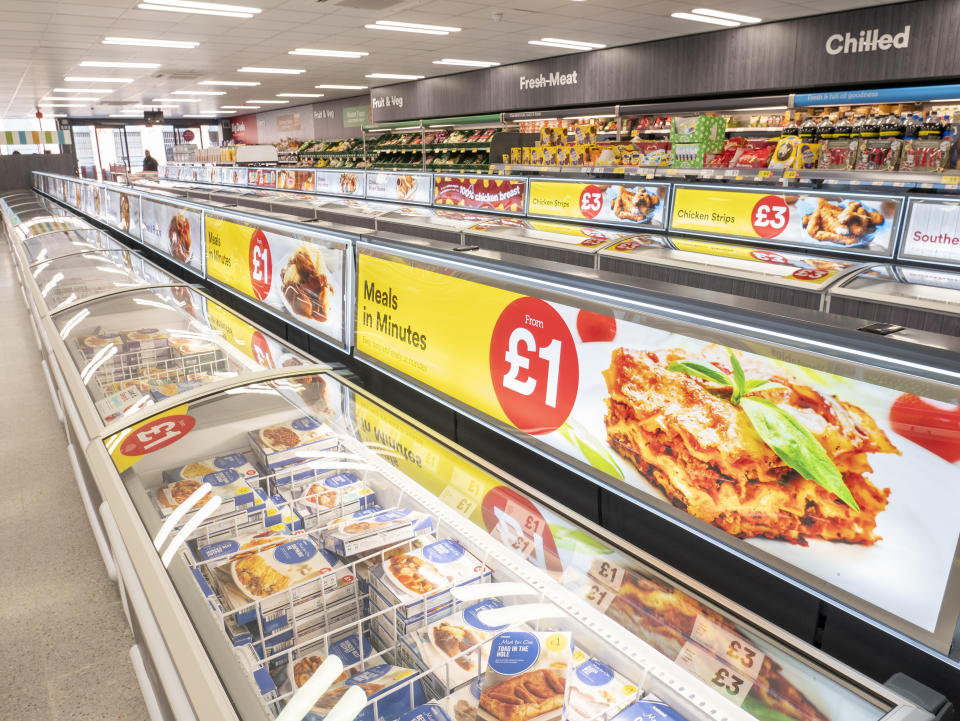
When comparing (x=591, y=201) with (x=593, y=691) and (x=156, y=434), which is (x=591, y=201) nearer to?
(x=156, y=434)

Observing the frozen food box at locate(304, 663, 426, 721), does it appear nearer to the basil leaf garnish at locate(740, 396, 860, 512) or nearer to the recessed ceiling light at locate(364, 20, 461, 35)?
the basil leaf garnish at locate(740, 396, 860, 512)

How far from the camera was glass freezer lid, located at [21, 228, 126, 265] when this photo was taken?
4.47 m

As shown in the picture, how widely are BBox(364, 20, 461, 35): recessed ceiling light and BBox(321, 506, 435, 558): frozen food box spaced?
316 inches

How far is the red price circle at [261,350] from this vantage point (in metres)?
2.29

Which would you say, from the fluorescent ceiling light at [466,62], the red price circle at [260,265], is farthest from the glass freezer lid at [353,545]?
the fluorescent ceiling light at [466,62]

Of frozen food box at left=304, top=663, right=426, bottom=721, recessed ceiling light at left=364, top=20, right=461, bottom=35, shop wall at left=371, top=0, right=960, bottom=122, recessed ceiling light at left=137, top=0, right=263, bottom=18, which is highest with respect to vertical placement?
recessed ceiling light at left=364, top=20, right=461, bottom=35

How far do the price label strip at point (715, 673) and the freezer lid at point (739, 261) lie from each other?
2.40 m

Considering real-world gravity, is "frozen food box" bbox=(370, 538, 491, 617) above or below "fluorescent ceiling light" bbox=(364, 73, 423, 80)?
below

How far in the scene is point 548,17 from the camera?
25.9ft

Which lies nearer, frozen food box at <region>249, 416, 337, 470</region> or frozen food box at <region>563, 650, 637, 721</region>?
frozen food box at <region>563, 650, 637, 721</region>

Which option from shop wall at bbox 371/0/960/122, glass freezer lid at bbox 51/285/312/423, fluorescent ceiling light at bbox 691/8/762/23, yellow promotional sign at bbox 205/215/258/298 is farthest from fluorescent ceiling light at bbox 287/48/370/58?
glass freezer lid at bbox 51/285/312/423

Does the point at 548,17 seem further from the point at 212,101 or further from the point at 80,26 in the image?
the point at 212,101

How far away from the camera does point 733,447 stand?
1.20 meters

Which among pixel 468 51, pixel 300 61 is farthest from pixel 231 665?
pixel 300 61
